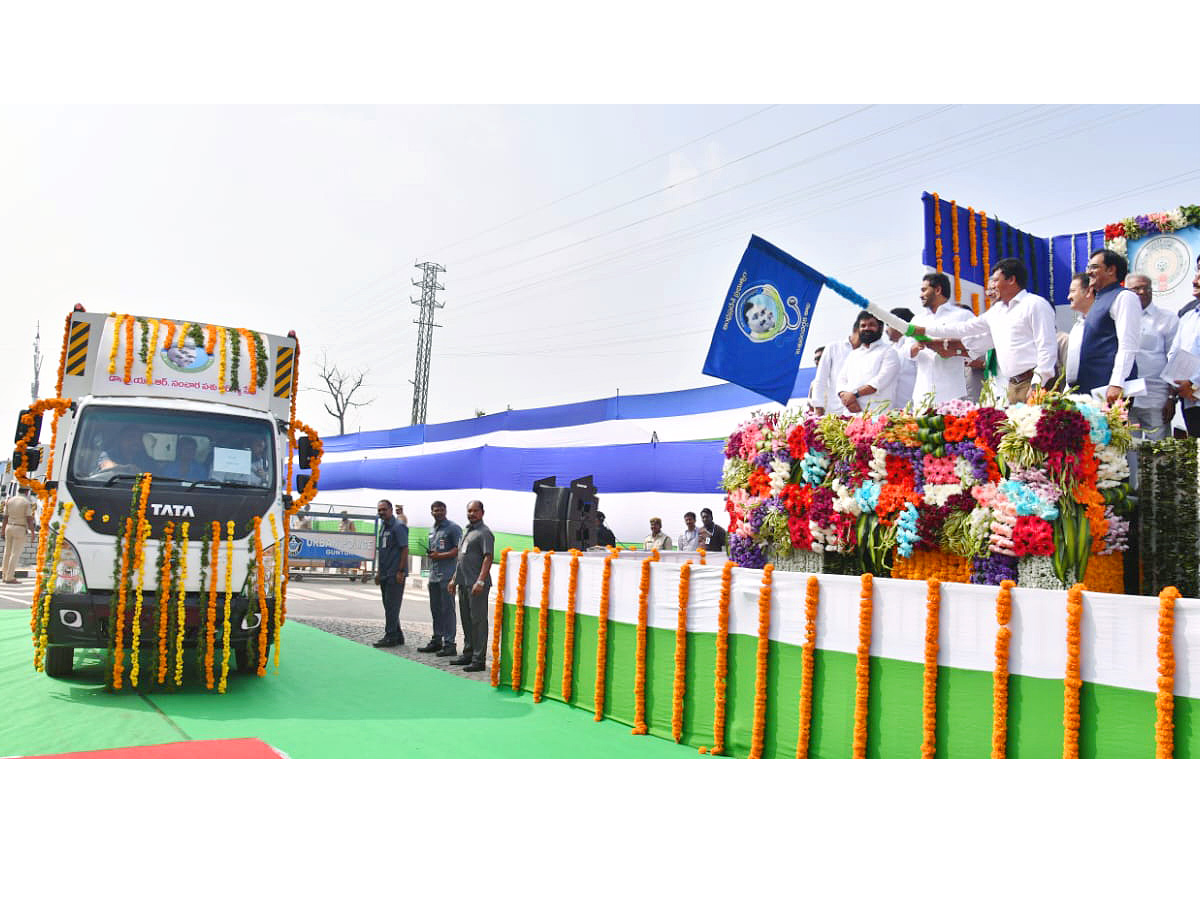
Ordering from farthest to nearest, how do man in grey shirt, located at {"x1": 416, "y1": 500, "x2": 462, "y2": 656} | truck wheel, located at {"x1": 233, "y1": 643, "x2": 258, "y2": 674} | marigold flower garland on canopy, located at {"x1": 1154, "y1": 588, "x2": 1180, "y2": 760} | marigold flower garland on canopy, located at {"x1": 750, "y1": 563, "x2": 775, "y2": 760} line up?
man in grey shirt, located at {"x1": 416, "y1": 500, "x2": 462, "y2": 656}
truck wheel, located at {"x1": 233, "y1": 643, "x2": 258, "y2": 674}
marigold flower garland on canopy, located at {"x1": 750, "y1": 563, "x2": 775, "y2": 760}
marigold flower garland on canopy, located at {"x1": 1154, "y1": 588, "x2": 1180, "y2": 760}

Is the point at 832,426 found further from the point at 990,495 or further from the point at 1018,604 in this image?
the point at 1018,604

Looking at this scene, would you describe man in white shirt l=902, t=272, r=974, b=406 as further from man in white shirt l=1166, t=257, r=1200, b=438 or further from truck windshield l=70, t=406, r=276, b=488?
truck windshield l=70, t=406, r=276, b=488

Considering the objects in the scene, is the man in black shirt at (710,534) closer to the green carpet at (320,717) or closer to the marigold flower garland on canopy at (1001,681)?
the green carpet at (320,717)

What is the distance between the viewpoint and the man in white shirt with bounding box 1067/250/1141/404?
6172 millimetres

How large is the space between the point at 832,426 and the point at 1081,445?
1668 mm

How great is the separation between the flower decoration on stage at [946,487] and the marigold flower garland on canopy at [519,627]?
2.19m

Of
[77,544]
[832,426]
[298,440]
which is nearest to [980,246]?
[832,426]

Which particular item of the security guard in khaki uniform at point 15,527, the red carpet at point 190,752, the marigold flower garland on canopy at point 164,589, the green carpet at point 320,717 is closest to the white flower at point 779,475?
the green carpet at point 320,717

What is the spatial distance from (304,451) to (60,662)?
2.87 metres

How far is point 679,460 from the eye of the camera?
56.0 ft

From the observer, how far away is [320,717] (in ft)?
23.7

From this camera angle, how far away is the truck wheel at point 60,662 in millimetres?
8266

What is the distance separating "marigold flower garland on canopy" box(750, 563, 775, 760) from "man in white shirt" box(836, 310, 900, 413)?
8.22ft

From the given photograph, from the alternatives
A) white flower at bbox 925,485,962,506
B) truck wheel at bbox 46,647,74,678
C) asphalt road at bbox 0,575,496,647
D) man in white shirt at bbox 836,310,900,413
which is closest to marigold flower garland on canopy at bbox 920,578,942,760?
white flower at bbox 925,485,962,506
